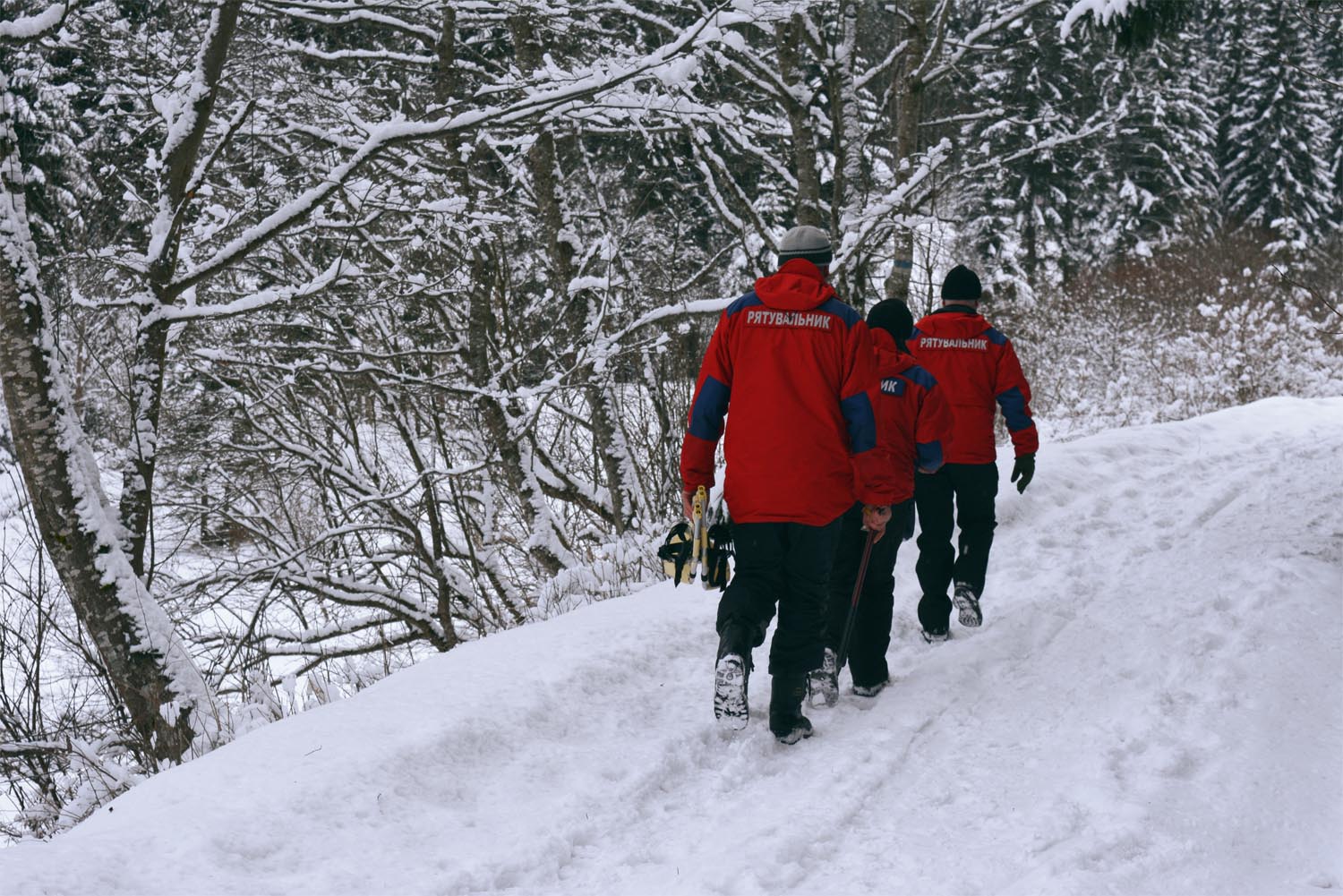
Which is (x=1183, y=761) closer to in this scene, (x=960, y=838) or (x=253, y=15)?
(x=960, y=838)

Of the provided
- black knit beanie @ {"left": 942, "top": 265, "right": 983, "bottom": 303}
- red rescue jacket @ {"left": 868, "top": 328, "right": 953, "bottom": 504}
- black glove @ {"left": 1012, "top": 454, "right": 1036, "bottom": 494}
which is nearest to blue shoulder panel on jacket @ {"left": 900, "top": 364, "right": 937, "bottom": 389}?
red rescue jacket @ {"left": 868, "top": 328, "right": 953, "bottom": 504}

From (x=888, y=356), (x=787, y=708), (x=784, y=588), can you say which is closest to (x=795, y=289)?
(x=888, y=356)

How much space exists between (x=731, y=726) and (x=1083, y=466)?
19.2ft

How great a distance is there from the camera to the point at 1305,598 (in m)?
5.14

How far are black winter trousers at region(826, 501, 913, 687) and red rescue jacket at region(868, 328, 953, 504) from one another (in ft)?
0.75

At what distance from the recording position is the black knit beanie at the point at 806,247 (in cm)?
403

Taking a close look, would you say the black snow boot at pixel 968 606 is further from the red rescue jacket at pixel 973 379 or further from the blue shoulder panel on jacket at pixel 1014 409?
the blue shoulder panel on jacket at pixel 1014 409

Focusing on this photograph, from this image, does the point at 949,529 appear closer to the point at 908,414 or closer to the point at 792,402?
the point at 908,414

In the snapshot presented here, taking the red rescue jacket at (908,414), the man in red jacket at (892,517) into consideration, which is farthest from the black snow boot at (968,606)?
the red rescue jacket at (908,414)

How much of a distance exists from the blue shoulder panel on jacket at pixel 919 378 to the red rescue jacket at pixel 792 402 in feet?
2.49

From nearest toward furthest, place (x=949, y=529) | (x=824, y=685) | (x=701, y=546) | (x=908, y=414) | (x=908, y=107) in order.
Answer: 1. (x=701, y=546)
2. (x=824, y=685)
3. (x=908, y=414)
4. (x=949, y=529)
5. (x=908, y=107)

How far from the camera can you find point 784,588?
3.99 m

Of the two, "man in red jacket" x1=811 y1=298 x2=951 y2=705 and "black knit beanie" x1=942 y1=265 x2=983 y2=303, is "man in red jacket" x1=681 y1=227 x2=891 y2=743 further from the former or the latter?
"black knit beanie" x1=942 y1=265 x2=983 y2=303

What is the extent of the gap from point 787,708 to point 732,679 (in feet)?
0.89
